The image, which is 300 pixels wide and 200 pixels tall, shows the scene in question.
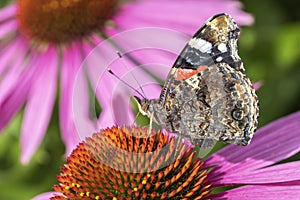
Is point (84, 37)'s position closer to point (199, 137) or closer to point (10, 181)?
point (10, 181)

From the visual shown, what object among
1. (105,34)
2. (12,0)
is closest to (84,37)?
(105,34)

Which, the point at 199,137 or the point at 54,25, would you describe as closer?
the point at 199,137

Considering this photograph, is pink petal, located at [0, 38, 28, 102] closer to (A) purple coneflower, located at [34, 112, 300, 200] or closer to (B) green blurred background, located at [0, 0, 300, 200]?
(B) green blurred background, located at [0, 0, 300, 200]

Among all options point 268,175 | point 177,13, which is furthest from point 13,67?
point 268,175

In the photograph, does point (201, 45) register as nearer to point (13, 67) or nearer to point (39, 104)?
point (39, 104)

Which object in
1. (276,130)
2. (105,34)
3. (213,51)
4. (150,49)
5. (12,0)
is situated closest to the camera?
(213,51)

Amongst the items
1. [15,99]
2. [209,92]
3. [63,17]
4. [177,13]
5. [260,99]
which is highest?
[63,17]

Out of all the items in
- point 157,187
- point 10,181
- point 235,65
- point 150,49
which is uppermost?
point 150,49

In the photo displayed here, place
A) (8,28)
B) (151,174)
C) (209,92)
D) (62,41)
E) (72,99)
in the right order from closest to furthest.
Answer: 1. (151,174)
2. (209,92)
3. (72,99)
4. (62,41)
5. (8,28)
